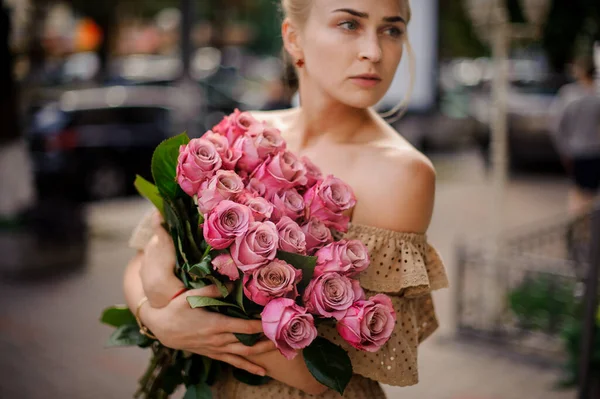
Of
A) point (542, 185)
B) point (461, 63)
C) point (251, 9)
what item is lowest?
point (542, 185)

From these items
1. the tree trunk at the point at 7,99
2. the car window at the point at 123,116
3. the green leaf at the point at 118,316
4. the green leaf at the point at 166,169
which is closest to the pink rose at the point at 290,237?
the green leaf at the point at 166,169

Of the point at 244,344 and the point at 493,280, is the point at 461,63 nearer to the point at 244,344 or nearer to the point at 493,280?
the point at 493,280

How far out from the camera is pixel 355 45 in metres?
1.82

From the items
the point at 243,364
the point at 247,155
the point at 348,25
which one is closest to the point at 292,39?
the point at 348,25

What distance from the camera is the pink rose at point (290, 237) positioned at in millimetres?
1595

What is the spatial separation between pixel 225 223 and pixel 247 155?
0.75ft

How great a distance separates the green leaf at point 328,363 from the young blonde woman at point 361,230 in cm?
9

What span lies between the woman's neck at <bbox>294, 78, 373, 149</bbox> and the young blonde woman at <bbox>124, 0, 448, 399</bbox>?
5cm

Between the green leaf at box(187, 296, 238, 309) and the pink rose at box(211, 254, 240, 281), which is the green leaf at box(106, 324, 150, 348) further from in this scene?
the pink rose at box(211, 254, 240, 281)

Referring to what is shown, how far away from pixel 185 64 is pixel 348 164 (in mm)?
10101

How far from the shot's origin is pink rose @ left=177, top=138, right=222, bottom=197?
65.3 inches

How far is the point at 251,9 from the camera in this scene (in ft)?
120

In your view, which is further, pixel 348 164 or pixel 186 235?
pixel 348 164

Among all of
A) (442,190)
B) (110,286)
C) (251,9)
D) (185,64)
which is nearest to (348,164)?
(110,286)
